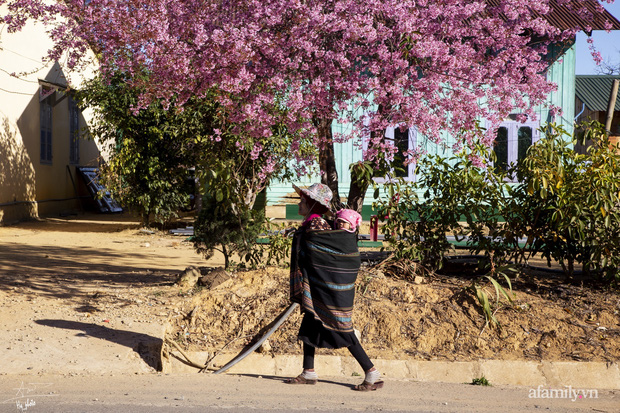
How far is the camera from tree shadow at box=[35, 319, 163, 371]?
5936 mm

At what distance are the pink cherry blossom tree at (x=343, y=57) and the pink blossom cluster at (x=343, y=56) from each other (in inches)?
0.5

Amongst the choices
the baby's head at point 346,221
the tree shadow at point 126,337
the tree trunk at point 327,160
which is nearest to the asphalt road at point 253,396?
the tree shadow at point 126,337

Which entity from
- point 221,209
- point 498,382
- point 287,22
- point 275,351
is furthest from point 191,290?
point 498,382

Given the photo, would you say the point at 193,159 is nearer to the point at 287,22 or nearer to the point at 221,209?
the point at 221,209

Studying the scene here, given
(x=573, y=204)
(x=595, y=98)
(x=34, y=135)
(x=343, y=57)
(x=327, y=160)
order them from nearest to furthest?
1. (x=573, y=204)
2. (x=343, y=57)
3. (x=327, y=160)
4. (x=34, y=135)
5. (x=595, y=98)

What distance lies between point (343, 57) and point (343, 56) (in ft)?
0.05

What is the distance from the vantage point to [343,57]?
7082mm

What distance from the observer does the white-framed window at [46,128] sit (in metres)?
19.1

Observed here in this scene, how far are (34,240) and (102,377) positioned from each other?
30.5 feet

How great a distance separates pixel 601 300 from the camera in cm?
697

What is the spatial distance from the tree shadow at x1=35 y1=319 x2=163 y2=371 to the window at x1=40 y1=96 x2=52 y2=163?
45.1 feet

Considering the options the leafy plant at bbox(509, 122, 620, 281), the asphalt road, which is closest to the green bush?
the leafy plant at bbox(509, 122, 620, 281)

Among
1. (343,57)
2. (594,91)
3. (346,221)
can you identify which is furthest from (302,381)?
(594,91)

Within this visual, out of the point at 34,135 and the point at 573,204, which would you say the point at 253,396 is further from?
the point at 34,135
